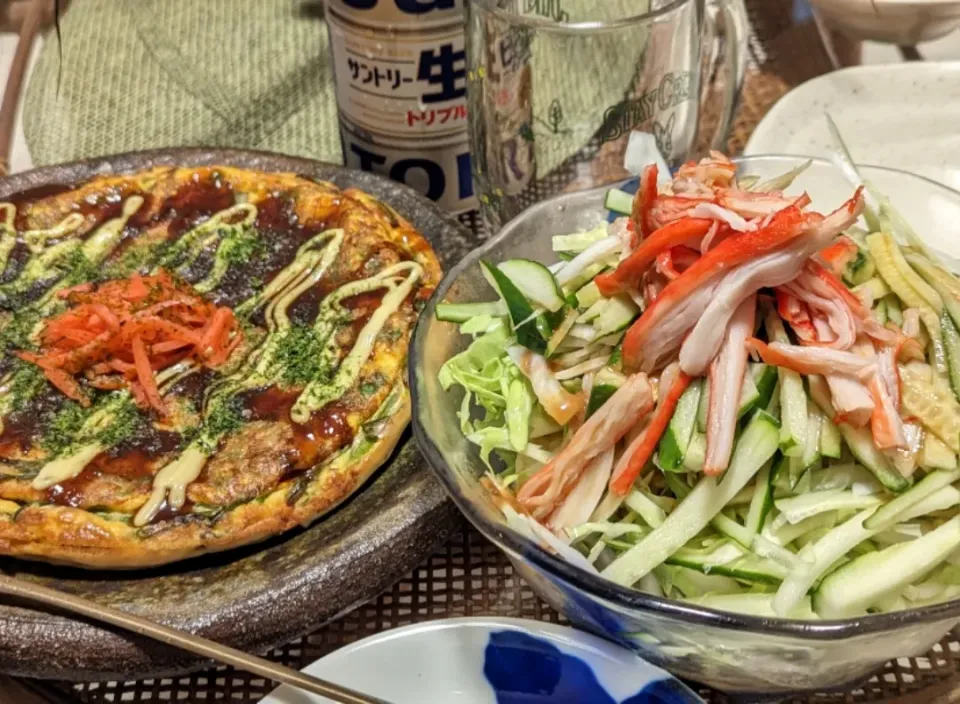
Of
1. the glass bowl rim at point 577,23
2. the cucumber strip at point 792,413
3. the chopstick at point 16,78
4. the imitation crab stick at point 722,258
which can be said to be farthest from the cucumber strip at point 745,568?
the chopstick at point 16,78

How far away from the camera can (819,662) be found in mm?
840

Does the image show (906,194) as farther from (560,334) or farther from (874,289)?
(560,334)

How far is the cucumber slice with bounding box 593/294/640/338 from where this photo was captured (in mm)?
1007

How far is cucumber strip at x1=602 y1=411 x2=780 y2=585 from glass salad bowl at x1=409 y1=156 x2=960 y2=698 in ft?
0.25

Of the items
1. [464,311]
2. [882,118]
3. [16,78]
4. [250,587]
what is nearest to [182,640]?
[250,587]

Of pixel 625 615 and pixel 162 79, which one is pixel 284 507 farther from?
pixel 162 79

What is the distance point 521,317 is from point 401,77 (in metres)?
0.70

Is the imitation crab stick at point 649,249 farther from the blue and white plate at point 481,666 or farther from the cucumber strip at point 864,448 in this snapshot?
the blue and white plate at point 481,666

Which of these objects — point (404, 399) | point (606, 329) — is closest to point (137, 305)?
point (404, 399)

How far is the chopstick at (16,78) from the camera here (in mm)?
2018

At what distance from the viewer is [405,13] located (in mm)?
1491

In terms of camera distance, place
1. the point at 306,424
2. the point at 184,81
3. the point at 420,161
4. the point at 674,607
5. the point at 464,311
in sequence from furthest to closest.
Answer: the point at 184,81 < the point at 420,161 < the point at 306,424 < the point at 464,311 < the point at 674,607

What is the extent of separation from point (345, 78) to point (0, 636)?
3.45 ft

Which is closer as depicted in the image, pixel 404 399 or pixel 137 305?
pixel 404 399
